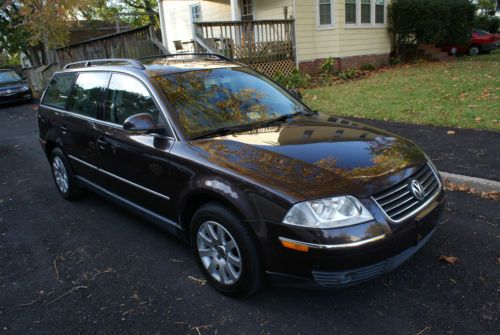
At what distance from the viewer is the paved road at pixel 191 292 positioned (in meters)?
2.71

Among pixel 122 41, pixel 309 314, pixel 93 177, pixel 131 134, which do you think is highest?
pixel 122 41

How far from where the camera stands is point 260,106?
3822 millimetres

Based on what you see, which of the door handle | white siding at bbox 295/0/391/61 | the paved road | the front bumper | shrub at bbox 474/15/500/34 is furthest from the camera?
shrub at bbox 474/15/500/34

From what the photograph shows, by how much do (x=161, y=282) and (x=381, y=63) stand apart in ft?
54.2

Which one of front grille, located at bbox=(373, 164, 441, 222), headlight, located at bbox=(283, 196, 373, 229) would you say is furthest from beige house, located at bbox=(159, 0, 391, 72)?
headlight, located at bbox=(283, 196, 373, 229)

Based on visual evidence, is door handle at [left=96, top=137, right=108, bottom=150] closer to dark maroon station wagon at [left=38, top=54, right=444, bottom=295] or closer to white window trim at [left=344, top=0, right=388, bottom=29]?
dark maroon station wagon at [left=38, top=54, right=444, bottom=295]

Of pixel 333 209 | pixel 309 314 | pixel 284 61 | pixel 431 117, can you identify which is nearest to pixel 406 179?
pixel 333 209

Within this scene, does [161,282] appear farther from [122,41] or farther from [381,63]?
[381,63]

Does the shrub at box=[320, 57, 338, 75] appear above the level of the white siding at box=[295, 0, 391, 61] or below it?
below

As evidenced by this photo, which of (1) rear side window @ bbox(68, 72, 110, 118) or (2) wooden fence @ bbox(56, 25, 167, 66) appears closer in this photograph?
(1) rear side window @ bbox(68, 72, 110, 118)

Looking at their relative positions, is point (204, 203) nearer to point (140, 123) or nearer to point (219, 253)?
point (219, 253)

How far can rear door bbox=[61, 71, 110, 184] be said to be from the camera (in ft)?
13.8

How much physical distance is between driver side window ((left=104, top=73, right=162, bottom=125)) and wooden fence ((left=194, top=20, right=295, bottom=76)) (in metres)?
8.81

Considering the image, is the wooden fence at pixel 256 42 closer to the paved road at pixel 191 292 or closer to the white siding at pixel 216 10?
the white siding at pixel 216 10
